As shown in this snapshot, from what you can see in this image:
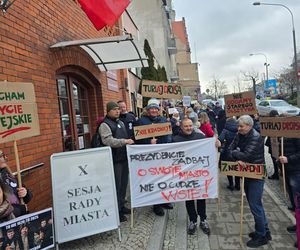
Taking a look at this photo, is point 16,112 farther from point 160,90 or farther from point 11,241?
point 160,90

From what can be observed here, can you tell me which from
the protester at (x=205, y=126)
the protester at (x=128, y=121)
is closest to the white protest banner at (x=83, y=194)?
the protester at (x=128, y=121)

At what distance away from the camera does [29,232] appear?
3352mm

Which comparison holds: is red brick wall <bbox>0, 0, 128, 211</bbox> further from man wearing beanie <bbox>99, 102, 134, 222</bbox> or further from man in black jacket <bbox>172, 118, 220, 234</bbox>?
man in black jacket <bbox>172, 118, 220, 234</bbox>

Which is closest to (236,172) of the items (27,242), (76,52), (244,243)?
(244,243)

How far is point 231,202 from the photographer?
20.9ft

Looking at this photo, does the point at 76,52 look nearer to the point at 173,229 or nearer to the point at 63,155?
the point at 63,155

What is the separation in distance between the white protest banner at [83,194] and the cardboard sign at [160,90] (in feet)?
8.60

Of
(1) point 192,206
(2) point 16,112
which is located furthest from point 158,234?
(2) point 16,112

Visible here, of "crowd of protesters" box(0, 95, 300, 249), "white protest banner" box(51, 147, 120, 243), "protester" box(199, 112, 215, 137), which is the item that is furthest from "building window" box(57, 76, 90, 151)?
"protester" box(199, 112, 215, 137)

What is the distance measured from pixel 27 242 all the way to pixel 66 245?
4.20ft

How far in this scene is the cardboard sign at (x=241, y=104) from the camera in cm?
624

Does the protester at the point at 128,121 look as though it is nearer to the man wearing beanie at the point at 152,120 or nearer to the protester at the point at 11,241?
the man wearing beanie at the point at 152,120

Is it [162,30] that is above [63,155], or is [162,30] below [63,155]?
above

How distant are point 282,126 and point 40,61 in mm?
3729
